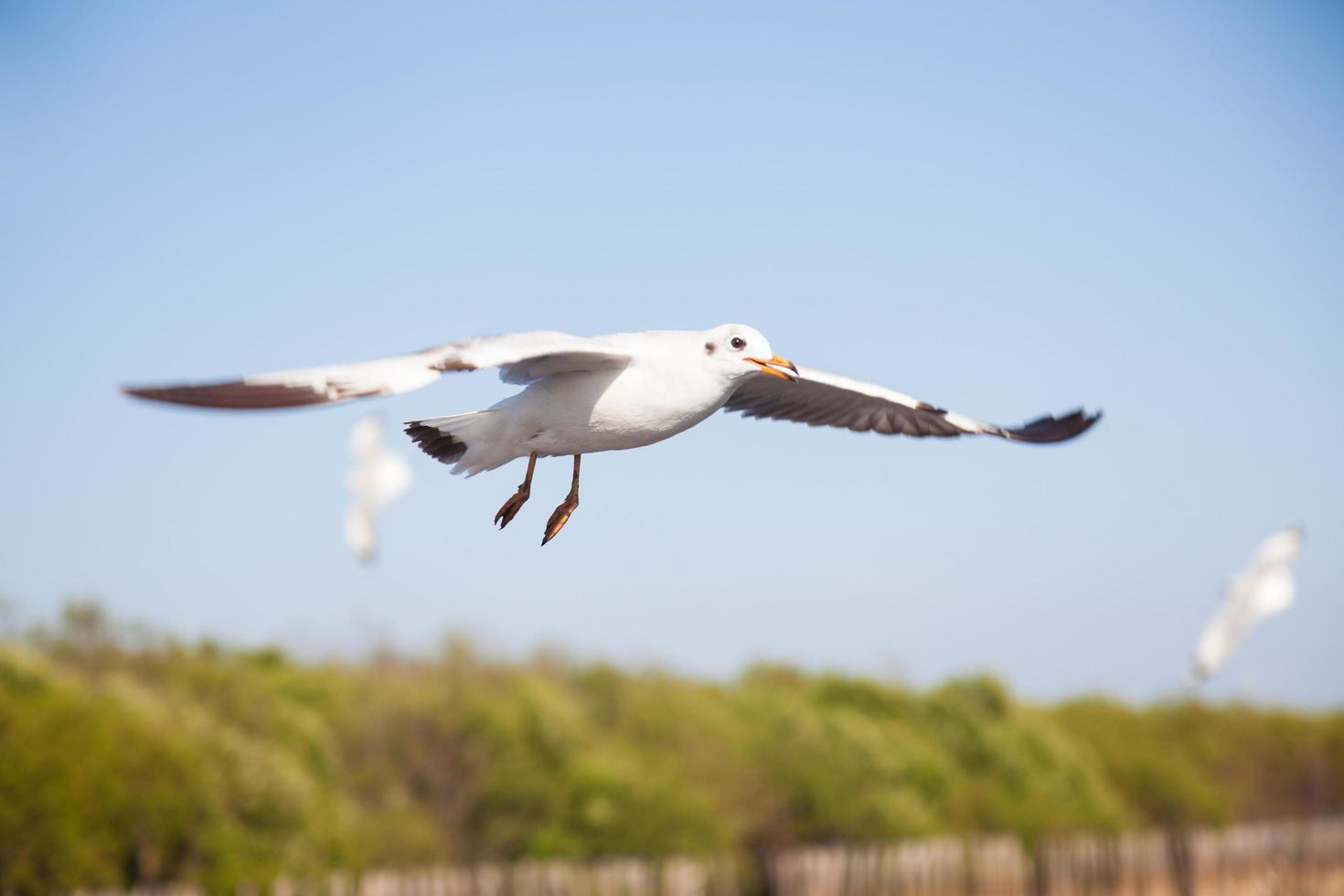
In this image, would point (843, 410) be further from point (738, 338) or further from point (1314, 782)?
point (1314, 782)

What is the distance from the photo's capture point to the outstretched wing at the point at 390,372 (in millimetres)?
5027

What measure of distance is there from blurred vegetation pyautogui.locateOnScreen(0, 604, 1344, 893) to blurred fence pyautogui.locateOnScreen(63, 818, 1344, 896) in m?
0.75

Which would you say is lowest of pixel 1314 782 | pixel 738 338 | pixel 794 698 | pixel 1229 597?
pixel 1314 782

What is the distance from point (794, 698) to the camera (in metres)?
42.0

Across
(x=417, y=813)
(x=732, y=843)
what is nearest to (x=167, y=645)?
(x=417, y=813)

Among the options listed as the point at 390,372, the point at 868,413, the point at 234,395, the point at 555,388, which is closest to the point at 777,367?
the point at 555,388

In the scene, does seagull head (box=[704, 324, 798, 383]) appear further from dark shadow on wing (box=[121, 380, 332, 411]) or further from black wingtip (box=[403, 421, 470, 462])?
dark shadow on wing (box=[121, 380, 332, 411])

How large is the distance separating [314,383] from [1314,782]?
180 feet

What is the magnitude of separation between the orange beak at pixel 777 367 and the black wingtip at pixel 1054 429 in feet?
7.97

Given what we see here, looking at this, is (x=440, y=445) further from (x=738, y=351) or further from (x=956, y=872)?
(x=956, y=872)

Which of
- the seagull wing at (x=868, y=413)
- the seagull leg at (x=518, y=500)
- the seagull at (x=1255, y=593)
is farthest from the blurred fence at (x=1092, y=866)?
the seagull leg at (x=518, y=500)

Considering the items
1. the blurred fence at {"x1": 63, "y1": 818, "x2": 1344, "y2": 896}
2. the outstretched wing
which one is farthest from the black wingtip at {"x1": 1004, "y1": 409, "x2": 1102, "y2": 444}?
the blurred fence at {"x1": 63, "y1": 818, "x2": 1344, "y2": 896}

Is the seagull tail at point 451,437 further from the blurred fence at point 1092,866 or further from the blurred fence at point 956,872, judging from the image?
the blurred fence at point 1092,866

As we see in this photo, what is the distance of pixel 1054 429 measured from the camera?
27.0 ft
